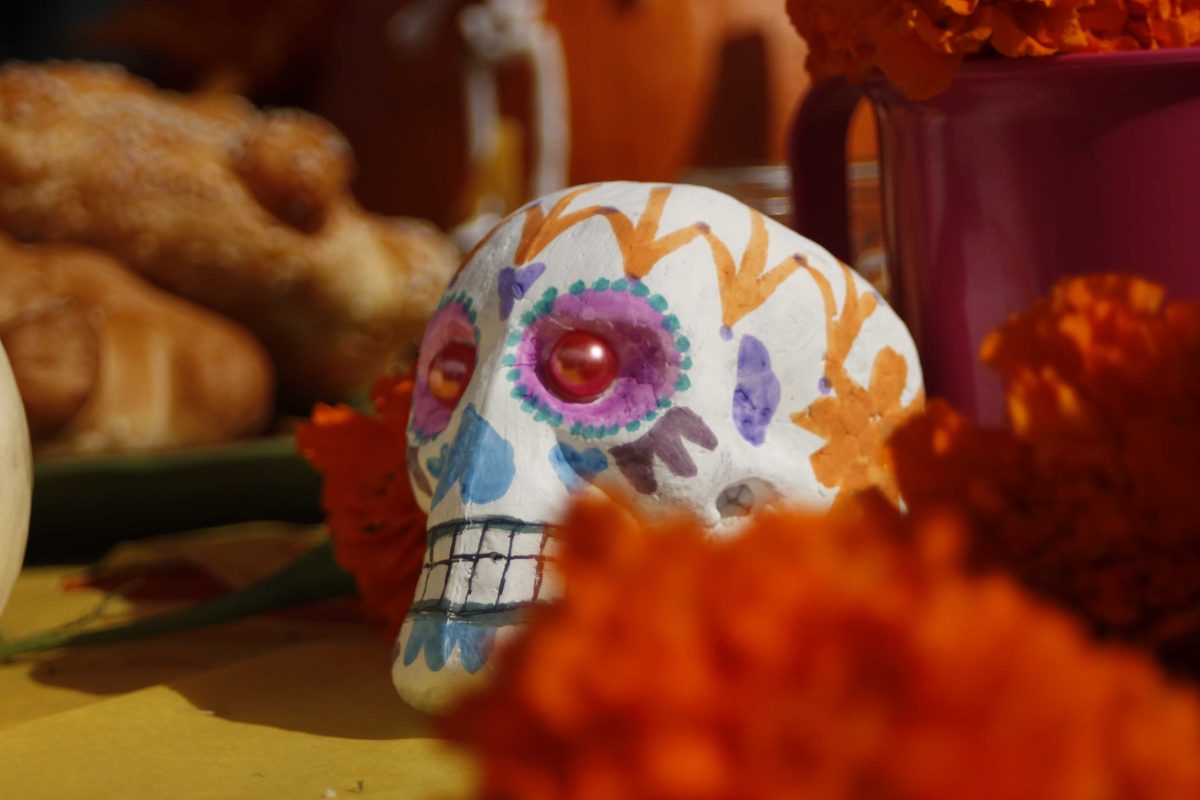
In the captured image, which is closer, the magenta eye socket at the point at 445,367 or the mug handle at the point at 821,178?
the magenta eye socket at the point at 445,367

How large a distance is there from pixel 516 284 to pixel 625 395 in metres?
0.06

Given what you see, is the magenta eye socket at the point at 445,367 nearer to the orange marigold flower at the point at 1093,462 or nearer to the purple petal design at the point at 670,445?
the purple petal design at the point at 670,445

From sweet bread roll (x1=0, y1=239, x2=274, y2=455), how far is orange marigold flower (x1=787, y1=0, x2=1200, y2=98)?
46 centimetres

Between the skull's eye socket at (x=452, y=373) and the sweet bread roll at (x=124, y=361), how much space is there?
0.31 meters

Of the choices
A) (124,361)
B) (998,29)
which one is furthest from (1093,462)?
(124,361)

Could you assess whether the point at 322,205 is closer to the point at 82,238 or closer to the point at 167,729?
the point at 82,238

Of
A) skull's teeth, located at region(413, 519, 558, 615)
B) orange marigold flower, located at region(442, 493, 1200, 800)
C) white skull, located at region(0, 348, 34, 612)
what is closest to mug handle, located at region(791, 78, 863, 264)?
skull's teeth, located at region(413, 519, 558, 615)

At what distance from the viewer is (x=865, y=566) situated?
252mm

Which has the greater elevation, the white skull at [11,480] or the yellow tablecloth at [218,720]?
the white skull at [11,480]

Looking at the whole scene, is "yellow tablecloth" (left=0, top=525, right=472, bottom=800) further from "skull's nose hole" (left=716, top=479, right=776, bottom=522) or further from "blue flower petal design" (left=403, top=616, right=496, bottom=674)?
"skull's nose hole" (left=716, top=479, right=776, bottom=522)

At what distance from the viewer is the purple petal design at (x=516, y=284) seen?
0.55m

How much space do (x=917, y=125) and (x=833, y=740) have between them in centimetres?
50

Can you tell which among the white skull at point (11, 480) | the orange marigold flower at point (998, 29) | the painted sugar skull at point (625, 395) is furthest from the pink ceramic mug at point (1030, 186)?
the white skull at point (11, 480)

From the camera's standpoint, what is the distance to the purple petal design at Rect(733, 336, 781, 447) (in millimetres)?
542
